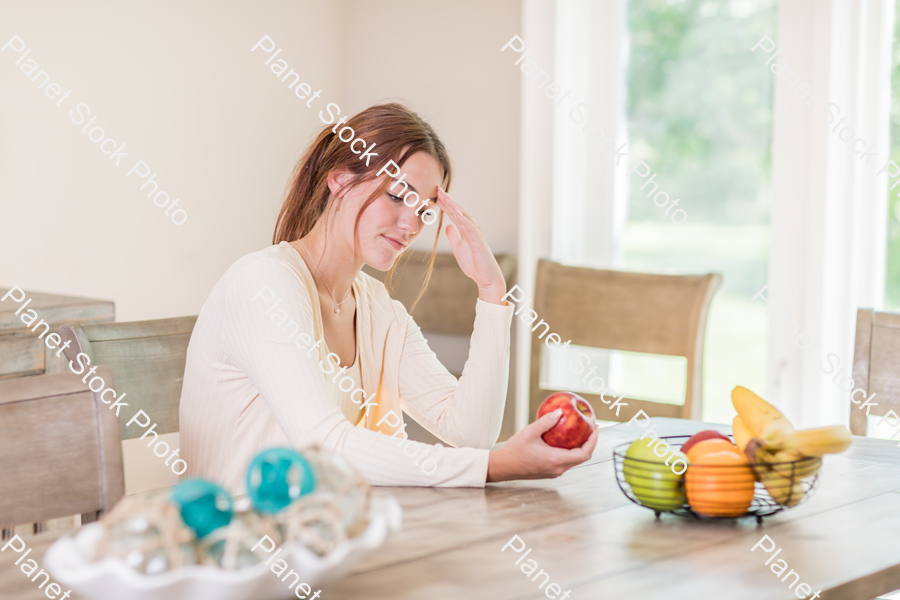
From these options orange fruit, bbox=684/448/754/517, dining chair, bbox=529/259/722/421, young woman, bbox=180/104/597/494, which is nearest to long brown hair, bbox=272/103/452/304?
young woman, bbox=180/104/597/494

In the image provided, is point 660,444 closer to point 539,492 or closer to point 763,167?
point 539,492

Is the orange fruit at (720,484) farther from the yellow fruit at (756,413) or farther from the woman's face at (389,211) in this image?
A: the woman's face at (389,211)

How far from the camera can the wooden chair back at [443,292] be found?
2848 millimetres

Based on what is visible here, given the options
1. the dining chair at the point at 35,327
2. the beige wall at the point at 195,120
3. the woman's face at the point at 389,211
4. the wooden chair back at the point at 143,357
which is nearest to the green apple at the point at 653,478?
the woman's face at the point at 389,211

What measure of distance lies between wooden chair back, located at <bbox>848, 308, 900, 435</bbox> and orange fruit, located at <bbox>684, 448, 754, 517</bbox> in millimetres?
786

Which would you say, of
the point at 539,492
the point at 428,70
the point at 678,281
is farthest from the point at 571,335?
the point at 539,492

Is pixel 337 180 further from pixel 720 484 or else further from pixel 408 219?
pixel 720 484

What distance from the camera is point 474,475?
116 cm

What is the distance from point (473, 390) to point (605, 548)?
591 mm

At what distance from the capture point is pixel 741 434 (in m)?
1.06

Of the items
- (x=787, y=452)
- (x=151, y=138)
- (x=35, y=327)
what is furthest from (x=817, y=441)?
(x=151, y=138)

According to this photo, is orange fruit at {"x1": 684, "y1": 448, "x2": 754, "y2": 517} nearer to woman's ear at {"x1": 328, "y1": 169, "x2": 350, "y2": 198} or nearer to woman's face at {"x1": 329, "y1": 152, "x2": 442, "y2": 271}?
woman's face at {"x1": 329, "y1": 152, "x2": 442, "y2": 271}

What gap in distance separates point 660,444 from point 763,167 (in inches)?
66.7

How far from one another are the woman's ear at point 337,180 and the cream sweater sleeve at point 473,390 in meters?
0.30
